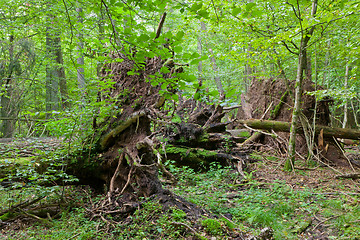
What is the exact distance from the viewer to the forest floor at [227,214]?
3.18 m

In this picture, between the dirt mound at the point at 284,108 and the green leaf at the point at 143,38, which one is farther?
the dirt mound at the point at 284,108

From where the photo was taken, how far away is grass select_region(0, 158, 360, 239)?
10.4ft

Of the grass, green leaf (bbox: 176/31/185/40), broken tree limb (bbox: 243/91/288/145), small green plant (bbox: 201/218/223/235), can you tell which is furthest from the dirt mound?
green leaf (bbox: 176/31/185/40)

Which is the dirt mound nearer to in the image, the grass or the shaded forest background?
the shaded forest background

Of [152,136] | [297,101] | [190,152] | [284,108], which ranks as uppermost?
[297,101]

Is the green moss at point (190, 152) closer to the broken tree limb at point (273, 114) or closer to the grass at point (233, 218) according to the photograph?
the grass at point (233, 218)

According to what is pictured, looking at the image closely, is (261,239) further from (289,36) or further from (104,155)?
(289,36)

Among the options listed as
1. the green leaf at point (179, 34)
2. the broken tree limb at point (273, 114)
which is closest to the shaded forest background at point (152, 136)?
the green leaf at point (179, 34)

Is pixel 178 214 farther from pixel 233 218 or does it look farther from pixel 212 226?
pixel 233 218

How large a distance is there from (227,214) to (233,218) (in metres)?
0.16

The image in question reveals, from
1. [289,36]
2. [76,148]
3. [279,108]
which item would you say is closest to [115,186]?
[76,148]

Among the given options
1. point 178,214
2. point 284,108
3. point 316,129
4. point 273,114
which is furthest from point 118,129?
point 284,108

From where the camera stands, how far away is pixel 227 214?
12.5ft

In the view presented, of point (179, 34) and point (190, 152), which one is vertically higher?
point (179, 34)
